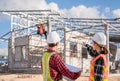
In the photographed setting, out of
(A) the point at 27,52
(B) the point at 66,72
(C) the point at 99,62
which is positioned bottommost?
(A) the point at 27,52

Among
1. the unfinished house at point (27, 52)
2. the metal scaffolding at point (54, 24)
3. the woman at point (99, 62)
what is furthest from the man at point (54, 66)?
the unfinished house at point (27, 52)

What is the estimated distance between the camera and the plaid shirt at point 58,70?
4.23 metres

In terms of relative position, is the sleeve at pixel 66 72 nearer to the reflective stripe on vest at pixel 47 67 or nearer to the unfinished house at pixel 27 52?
the reflective stripe on vest at pixel 47 67

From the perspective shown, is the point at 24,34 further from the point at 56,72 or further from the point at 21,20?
the point at 56,72

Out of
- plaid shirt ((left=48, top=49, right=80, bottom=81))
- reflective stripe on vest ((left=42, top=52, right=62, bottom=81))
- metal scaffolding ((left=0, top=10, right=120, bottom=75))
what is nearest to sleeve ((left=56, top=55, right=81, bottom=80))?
plaid shirt ((left=48, top=49, right=80, bottom=81))

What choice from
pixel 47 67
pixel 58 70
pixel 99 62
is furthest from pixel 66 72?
pixel 99 62

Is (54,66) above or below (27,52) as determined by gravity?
above

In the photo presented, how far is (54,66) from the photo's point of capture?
4.34 m

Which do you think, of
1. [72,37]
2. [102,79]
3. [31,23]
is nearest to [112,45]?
[72,37]

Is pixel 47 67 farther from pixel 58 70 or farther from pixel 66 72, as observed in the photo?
pixel 66 72

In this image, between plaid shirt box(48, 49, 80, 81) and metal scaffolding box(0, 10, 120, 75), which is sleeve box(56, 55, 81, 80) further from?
metal scaffolding box(0, 10, 120, 75)

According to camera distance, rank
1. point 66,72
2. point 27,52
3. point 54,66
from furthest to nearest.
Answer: point 27,52 → point 54,66 → point 66,72

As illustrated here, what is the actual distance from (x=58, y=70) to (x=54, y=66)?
82mm

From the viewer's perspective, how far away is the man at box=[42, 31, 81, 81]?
4238mm
